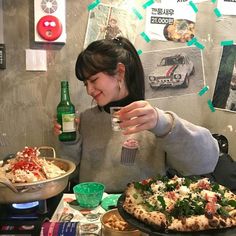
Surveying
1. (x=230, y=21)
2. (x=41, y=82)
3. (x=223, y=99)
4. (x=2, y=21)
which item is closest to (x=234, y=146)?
(x=223, y=99)

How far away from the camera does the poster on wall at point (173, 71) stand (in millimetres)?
2174

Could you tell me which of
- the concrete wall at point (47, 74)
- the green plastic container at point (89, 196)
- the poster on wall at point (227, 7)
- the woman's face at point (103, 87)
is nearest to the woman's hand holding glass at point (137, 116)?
the green plastic container at point (89, 196)

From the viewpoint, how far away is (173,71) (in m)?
2.19

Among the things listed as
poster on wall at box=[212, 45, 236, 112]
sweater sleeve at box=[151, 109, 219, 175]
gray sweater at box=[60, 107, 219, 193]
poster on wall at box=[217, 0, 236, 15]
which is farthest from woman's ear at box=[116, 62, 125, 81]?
poster on wall at box=[217, 0, 236, 15]

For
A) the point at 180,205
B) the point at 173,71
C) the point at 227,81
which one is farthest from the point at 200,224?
the point at 227,81

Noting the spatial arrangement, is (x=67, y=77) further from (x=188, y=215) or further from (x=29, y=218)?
(x=188, y=215)

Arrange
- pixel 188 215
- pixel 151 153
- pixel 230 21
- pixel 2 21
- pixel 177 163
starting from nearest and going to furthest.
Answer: pixel 188 215
pixel 177 163
pixel 151 153
pixel 2 21
pixel 230 21

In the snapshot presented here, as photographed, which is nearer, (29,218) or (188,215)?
(188,215)

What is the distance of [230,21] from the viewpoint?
2.19 m

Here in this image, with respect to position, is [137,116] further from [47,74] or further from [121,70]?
[47,74]

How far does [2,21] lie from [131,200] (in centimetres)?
162

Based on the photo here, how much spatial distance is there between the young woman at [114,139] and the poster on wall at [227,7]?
2.90 feet

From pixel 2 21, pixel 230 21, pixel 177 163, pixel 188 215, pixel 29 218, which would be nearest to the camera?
pixel 188 215

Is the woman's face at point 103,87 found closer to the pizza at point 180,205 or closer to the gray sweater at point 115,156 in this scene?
the gray sweater at point 115,156
